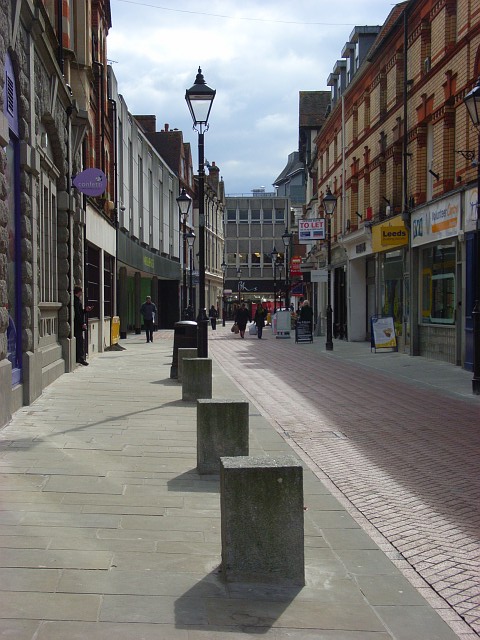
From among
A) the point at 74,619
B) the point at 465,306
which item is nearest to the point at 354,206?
the point at 465,306

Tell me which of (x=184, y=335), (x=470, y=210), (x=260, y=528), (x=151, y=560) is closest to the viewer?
(x=260, y=528)

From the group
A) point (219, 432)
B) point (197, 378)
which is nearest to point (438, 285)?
point (197, 378)

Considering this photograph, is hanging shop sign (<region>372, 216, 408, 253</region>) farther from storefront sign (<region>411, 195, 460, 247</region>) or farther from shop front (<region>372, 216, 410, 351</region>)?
storefront sign (<region>411, 195, 460, 247</region>)

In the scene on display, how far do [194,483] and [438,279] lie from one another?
16.1 meters

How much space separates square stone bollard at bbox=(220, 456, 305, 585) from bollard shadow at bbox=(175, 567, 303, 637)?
8cm

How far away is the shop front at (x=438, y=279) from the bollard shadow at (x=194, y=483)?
1354cm

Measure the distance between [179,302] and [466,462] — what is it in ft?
148

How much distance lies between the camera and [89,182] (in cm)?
1667

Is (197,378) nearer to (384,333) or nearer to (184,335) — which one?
(184,335)

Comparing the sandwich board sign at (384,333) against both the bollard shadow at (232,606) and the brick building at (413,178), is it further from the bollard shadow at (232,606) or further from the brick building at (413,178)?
the bollard shadow at (232,606)

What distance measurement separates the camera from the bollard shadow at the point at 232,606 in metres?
3.79

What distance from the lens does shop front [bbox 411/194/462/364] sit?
19.6m

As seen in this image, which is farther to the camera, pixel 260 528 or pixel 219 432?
pixel 219 432

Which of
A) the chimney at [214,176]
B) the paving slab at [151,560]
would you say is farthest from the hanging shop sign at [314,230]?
the chimney at [214,176]
